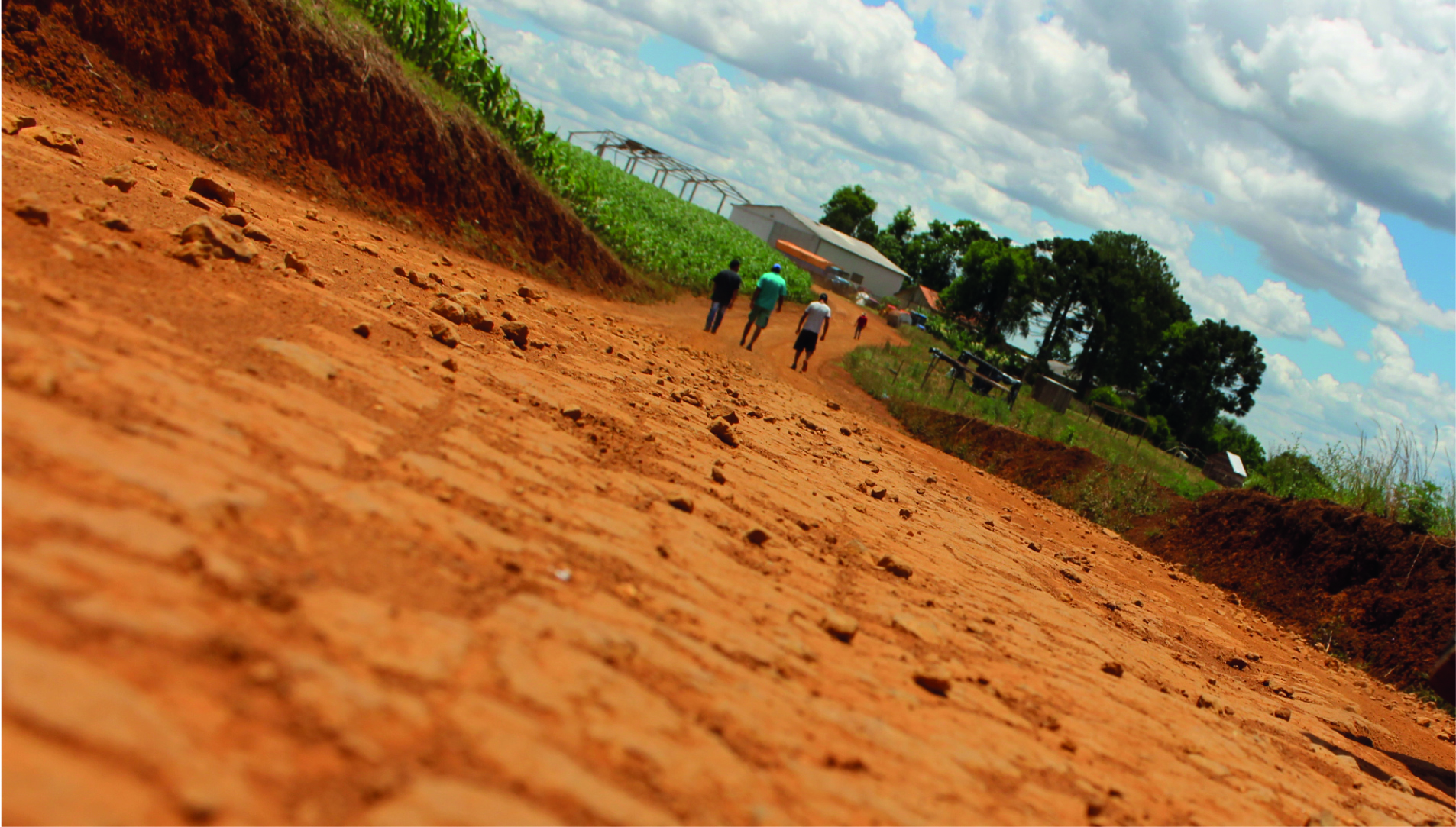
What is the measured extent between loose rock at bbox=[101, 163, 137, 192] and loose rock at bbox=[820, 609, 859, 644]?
4.54 metres

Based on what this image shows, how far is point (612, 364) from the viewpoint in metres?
7.46

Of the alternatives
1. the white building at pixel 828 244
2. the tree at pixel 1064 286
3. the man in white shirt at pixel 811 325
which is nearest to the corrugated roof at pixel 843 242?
the white building at pixel 828 244

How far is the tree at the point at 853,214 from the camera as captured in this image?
97.6 m

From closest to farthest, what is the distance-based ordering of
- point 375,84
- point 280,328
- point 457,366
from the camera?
point 280,328, point 457,366, point 375,84

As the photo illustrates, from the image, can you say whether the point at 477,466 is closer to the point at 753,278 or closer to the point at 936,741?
the point at 936,741

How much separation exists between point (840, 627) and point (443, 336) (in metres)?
3.02

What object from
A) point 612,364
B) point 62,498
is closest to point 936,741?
point 62,498

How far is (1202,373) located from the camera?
5928 cm

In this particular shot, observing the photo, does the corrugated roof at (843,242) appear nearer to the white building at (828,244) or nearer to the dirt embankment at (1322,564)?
the white building at (828,244)

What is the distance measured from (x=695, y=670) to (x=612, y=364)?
16.0ft

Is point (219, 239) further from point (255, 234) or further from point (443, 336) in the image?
point (443, 336)

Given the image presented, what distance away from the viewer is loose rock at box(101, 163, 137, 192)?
16.6ft

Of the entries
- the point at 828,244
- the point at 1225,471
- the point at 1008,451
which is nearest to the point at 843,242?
the point at 828,244

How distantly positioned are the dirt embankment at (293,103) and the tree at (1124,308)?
4813 centimetres
